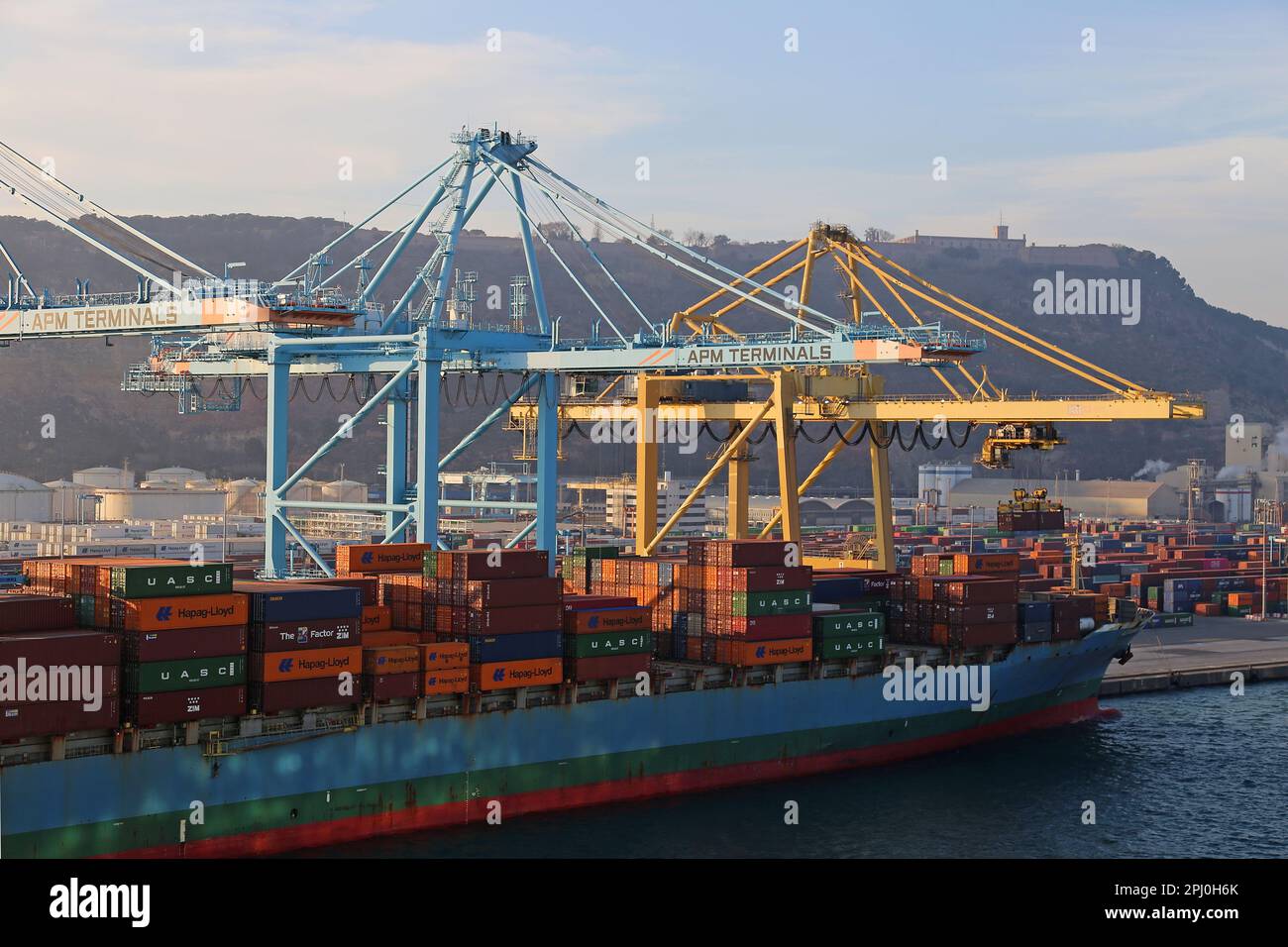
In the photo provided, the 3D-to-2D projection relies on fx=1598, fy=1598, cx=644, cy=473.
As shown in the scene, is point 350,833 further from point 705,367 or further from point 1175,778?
point 1175,778

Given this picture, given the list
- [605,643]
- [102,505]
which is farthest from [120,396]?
[605,643]

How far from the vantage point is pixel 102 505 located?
141000 millimetres

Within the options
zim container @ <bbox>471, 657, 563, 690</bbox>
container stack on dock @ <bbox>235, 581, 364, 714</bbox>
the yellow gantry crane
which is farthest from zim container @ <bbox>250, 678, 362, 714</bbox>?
the yellow gantry crane

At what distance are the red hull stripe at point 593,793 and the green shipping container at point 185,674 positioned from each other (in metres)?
3.65

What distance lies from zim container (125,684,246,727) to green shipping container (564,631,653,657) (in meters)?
10.0

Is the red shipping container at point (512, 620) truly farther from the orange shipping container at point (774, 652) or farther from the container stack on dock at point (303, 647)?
the orange shipping container at point (774, 652)

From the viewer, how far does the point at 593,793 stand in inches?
1745

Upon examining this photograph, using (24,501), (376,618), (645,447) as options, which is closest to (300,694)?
(376,618)

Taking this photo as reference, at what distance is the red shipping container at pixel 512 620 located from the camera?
4222 cm

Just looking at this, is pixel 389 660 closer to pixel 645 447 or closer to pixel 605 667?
pixel 605 667

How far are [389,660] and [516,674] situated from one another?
4.03 m

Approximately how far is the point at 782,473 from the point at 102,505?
9905 cm

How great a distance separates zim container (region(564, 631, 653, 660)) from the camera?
44.0 meters

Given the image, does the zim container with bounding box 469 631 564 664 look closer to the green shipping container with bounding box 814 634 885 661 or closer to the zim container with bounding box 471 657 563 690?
the zim container with bounding box 471 657 563 690
